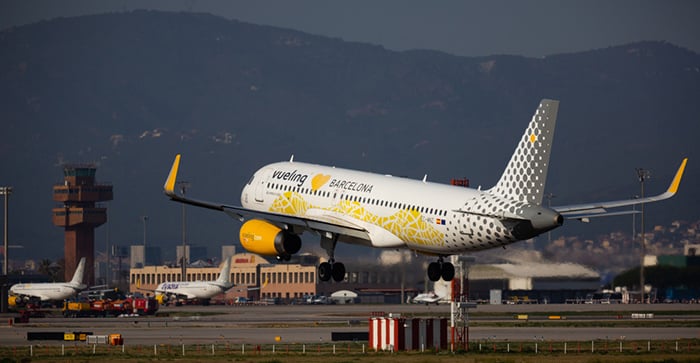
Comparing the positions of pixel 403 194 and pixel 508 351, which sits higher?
pixel 403 194

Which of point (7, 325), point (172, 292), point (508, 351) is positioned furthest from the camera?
point (172, 292)

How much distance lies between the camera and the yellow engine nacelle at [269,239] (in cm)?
7300

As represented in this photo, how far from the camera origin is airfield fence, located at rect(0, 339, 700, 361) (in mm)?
82250

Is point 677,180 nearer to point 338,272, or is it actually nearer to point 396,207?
point 396,207

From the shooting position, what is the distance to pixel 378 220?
71188mm

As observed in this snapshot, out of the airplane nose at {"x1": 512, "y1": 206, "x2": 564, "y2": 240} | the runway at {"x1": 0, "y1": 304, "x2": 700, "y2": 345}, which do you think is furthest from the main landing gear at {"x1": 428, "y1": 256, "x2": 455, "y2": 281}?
the runway at {"x1": 0, "y1": 304, "x2": 700, "y2": 345}

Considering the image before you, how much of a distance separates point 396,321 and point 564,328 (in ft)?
93.4

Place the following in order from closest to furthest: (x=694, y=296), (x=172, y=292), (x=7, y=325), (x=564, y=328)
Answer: (x=564, y=328) → (x=7, y=325) → (x=694, y=296) → (x=172, y=292)

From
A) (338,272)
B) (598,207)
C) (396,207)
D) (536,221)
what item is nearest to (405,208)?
(396,207)

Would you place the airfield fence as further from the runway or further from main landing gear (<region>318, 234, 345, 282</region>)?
main landing gear (<region>318, 234, 345, 282</region>)

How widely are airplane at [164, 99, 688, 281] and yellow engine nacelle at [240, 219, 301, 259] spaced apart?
0.05m

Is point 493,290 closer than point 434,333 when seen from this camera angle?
No

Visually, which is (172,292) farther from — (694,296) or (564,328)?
(564,328)

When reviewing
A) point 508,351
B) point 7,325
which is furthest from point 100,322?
point 508,351
